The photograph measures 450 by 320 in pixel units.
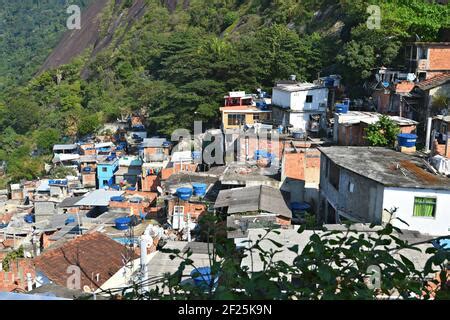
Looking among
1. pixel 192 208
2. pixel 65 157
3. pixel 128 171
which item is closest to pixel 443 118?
pixel 192 208

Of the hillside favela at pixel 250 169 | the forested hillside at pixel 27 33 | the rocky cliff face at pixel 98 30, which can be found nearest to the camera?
the hillside favela at pixel 250 169

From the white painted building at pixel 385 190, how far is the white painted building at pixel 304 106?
6.33 meters

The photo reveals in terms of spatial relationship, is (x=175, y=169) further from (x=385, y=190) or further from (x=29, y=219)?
(x=385, y=190)

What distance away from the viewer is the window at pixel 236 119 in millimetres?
19141

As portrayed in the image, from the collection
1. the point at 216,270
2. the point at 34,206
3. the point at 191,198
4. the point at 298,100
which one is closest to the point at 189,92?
the point at 298,100

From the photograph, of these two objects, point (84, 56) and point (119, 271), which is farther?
point (84, 56)

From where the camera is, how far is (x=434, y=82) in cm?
1512

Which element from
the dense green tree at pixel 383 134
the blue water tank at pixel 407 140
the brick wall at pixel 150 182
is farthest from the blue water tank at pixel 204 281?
the brick wall at pixel 150 182

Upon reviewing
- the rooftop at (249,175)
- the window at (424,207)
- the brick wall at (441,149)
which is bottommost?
the rooftop at (249,175)

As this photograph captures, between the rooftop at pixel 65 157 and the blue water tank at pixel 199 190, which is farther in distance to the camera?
the rooftop at pixel 65 157

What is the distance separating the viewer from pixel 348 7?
22.1m

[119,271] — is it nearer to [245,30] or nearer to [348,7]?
[348,7]

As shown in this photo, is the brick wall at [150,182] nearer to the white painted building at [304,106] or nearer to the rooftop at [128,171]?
the rooftop at [128,171]

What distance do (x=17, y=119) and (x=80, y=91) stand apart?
14.7 ft
